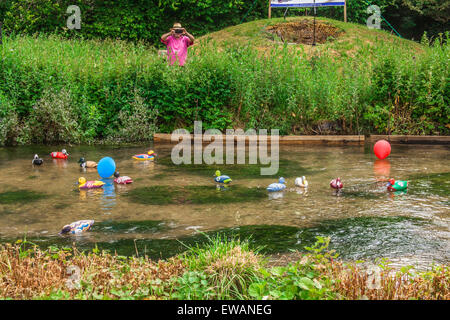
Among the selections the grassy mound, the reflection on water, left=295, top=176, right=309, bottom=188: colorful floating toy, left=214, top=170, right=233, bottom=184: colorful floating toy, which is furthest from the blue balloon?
Answer: the grassy mound

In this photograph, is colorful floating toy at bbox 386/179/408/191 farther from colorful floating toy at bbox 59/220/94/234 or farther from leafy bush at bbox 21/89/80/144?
leafy bush at bbox 21/89/80/144

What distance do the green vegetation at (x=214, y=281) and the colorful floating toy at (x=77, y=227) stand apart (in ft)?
4.59

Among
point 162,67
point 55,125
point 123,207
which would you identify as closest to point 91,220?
point 123,207

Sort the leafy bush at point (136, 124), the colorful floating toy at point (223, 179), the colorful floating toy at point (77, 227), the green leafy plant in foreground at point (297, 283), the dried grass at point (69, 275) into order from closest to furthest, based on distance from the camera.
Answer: the green leafy plant in foreground at point (297, 283)
the dried grass at point (69, 275)
the colorful floating toy at point (77, 227)
the colorful floating toy at point (223, 179)
the leafy bush at point (136, 124)

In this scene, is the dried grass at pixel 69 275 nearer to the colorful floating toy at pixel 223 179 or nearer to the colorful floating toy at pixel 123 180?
the colorful floating toy at pixel 223 179

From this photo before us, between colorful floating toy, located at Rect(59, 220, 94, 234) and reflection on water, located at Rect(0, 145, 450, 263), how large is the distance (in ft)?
0.32

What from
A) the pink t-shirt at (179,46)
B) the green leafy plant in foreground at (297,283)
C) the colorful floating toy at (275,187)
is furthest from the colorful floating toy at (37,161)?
the green leafy plant in foreground at (297,283)

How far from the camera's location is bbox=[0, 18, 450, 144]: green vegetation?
12445mm

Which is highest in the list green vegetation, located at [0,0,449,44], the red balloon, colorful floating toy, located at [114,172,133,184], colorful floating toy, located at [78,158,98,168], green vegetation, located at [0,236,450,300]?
green vegetation, located at [0,0,449,44]

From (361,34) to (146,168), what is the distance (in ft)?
45.4

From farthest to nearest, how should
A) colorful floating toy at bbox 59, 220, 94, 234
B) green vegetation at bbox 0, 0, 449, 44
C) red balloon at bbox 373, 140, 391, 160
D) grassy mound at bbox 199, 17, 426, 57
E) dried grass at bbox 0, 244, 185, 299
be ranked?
green vegetation at bbox 0, 0, 449, 44, grassy mound at bbox 199, 17, 426, 57, red balloon at bbox 373, 140, 391, 160, colorful floating toy at bbox 59, 220, 94, 234, dried grass at bbox 0, 244, 185, 299

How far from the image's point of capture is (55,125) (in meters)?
12.6

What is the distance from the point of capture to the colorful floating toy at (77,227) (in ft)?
18.5

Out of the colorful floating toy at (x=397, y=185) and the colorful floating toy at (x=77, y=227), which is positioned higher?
the colorful floating toy at (x=397, y=185)
